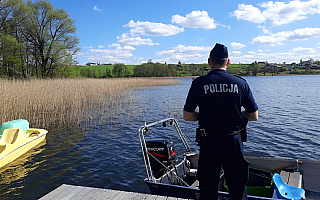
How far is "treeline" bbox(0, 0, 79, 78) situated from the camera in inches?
1035

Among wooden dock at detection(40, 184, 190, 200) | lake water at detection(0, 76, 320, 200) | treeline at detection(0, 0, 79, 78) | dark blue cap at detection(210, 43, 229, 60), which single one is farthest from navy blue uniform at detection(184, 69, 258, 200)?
treeline at detection(0, 0, 79, 78)

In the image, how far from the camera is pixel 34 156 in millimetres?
8117

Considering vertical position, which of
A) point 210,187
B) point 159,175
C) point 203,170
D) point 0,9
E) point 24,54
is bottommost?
point 159,175

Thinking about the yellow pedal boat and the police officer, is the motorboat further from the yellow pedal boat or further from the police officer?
the yellow pedal boat

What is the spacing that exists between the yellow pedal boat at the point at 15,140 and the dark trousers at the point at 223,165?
6.28 meters

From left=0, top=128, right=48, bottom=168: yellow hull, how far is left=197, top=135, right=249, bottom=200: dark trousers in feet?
20.6

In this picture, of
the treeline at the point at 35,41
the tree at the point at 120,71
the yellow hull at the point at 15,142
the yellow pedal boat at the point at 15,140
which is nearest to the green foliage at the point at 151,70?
the tree at the point at 120,71

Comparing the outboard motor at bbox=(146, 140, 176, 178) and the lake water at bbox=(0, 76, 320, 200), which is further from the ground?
the outboard motor at bbox=(146, 140, 176, 178)

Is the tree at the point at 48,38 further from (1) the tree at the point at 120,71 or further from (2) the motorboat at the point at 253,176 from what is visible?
(1) the tree at the point at 120,71

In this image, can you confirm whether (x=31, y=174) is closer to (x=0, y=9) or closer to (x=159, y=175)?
(x=159, y=175)

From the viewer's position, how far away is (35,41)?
30.2 m

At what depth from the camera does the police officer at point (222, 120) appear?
2717 mm

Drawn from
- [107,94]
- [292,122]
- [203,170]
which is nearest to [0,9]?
[107,94]

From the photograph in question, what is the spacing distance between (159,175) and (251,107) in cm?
280
